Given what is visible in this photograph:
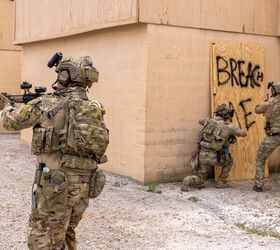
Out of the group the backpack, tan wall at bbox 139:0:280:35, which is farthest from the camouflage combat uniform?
the backpack

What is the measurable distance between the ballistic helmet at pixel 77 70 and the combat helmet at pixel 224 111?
4.04 m

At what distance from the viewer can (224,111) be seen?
8.03 meters

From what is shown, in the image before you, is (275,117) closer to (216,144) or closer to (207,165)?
(216,144)

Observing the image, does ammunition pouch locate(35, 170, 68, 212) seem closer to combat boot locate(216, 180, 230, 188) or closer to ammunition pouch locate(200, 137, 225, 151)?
ammunition pouch locate(200, 137, 225, 151)

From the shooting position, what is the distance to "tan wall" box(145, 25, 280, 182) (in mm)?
8148

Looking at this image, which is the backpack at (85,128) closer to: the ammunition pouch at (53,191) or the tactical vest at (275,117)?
the ammunition pouch at (53,191)

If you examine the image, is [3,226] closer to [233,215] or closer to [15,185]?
[15,185]

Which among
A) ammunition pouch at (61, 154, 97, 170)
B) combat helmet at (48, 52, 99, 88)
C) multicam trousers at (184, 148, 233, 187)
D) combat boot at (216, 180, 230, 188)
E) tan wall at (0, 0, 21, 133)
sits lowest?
combat boot at (216, 180, 230, 188)

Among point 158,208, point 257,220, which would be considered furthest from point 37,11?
point 257,220

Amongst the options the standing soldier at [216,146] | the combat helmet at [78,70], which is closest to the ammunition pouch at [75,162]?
the combat helmet at [78,70]

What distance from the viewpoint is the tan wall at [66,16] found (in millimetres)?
8430

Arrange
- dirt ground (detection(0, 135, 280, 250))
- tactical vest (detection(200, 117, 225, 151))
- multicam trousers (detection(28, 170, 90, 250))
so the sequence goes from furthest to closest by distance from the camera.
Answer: tactical vest (detection(200, 117, 225, 151)) → dirt ground (detection(0, 135, 280, 250)) → multicam trousers (detection(28, 170, 90, 250))

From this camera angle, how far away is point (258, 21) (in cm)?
923

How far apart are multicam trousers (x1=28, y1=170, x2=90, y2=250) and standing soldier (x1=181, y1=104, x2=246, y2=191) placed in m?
3.84
